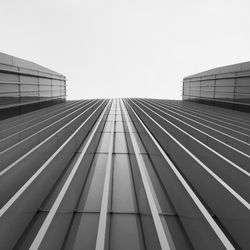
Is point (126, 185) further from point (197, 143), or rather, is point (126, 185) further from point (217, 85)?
point (217, 85)

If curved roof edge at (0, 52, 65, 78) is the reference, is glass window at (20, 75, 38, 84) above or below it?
below

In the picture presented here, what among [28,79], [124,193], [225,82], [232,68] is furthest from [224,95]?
[28,79]

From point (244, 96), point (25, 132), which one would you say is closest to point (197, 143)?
point (25, 132)

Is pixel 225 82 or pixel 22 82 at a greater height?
pixel 225 82

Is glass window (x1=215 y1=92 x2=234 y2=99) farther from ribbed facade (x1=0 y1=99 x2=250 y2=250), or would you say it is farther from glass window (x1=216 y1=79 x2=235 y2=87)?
ribbed facade (x1=0 y1=99 x2=250 y2=250)

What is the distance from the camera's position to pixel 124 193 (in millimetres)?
4309

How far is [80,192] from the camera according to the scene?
4227mm

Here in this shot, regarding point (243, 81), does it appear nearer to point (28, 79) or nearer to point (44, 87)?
point (28, 79)

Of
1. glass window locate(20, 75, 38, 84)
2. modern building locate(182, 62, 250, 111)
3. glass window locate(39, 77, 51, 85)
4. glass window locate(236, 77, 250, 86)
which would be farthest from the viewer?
glass window locate(39, 77, 51, 85)

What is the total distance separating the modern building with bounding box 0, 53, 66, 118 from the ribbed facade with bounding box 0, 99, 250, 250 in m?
5.22

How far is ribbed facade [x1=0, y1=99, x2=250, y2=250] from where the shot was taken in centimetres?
294

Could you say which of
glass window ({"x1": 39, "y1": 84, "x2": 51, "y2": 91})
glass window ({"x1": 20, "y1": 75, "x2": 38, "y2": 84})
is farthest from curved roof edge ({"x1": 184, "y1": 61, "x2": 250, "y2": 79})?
glass window ({"x1": 39, "y1": 84, "x2": 51, "y2": 91})

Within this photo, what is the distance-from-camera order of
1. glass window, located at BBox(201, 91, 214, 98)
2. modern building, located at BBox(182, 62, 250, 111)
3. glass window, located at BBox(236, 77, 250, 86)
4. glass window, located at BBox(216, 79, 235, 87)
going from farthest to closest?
glass window, located at BBox(201, 91, 214, 98)
glass window, located at BBox(216, 79, 235, 87)
modern building, located at BBox(182, 62, 250, 111)
glass window, located at BBox(236, 77, 250, 86)

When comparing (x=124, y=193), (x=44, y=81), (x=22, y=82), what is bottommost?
(x=124, y=193)
